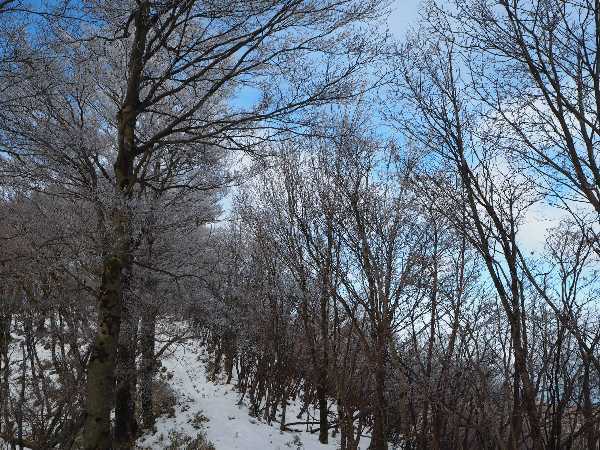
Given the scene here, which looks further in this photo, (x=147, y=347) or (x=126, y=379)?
(x=147, y=347)

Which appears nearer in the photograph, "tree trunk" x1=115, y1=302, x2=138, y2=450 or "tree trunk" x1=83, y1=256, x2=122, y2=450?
"tree trunk" x1=83, y1=256, x2=122, y2=450

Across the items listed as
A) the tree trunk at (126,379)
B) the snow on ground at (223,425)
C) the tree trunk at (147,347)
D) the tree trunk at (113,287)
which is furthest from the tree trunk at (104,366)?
the snow on ground at (223,425)

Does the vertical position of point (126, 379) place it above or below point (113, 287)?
below

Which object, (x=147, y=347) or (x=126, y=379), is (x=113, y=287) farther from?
(x=147, y=347)

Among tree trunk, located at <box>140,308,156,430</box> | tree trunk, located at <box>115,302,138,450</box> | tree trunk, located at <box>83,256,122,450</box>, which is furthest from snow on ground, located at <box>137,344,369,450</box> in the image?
tree trunk, located at <box>83,256,122,450</box>

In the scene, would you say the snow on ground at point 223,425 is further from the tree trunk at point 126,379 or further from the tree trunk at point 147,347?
the tree trunk at point 126,379

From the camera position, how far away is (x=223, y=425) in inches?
493

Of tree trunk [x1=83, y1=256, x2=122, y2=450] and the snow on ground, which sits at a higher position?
tree trunk [x1=83, y1=256, x2=122, y2=450]

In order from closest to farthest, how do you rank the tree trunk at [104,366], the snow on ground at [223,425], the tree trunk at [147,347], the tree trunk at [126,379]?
the tree trunk at [104,366] < the tree trunk at [126,379] < the tree trunk at [147,347] < the snow on ground at [223,425]

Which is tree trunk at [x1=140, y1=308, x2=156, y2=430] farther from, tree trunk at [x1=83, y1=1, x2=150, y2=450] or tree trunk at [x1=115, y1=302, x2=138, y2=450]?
tree trunk at [x1=83, y1=1, x2=150, y2=450]

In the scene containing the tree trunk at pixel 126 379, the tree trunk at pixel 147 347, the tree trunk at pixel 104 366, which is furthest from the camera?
the tree trunk at pixel 147 347

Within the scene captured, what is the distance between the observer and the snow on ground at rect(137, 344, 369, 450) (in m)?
11.1

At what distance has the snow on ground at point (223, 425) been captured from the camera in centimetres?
1111

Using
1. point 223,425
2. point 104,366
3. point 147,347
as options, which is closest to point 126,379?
point 147,347
